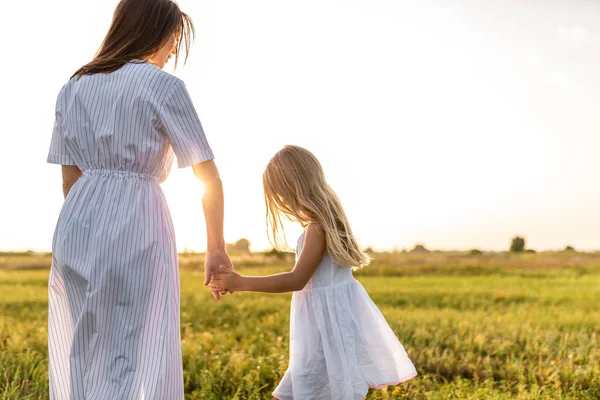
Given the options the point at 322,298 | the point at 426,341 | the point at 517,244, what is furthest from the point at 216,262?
the point at 517,244

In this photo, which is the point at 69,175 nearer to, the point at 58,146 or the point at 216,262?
the point at 58,146

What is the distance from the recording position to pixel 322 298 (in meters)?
3.44

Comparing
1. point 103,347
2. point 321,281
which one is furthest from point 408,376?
point 103,347

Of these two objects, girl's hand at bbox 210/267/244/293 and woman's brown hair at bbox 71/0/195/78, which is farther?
girl's hand at bbox 210/267/244/293

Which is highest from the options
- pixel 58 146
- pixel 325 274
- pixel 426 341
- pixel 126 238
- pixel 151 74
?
pixel 151 74

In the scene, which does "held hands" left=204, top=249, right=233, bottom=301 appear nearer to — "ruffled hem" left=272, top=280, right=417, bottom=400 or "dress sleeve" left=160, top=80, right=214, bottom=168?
"dress sleeve" left=160, top=80, right=214, bottom=168

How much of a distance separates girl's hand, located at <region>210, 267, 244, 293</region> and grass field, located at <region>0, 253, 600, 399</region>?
5.68 ft

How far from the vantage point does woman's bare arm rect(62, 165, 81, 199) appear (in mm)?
3127

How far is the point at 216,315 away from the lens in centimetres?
889

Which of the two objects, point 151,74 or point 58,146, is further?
point 58,146

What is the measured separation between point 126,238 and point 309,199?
1.02 meters

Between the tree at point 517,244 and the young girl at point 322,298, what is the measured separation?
64.1 feet

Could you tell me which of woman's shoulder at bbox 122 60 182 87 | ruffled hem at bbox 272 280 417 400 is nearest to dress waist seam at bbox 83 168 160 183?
woman's shoulder at bbox 122 60 182 87

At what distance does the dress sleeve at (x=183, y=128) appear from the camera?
9.20ft
